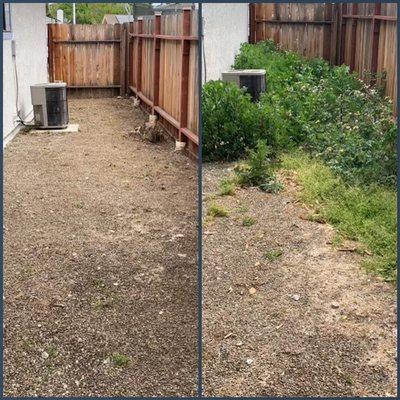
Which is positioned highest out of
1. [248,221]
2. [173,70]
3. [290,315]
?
[173,70]

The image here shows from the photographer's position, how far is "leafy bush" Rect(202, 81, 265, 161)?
5426 millimetres

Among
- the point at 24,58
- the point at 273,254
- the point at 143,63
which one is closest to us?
the point at 273,254

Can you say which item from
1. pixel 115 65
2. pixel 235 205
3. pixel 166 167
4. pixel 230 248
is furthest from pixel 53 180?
pixel 115 65

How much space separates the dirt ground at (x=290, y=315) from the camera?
2521 mm

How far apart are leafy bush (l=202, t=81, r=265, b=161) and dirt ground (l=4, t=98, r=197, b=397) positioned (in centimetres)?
35

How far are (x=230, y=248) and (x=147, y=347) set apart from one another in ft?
4.35

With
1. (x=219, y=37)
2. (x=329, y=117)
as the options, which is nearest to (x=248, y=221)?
(x=329, y=117)

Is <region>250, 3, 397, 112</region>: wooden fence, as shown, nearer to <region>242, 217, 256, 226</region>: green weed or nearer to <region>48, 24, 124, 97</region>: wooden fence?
<region>48, 24, 124, 97</region>: wooden fence

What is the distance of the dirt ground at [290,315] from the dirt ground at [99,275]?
161 millimetres

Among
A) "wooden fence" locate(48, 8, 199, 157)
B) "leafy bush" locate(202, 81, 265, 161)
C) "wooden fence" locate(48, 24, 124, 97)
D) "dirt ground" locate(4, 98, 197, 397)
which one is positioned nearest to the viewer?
"dirt ground" locate(4, 98, 197, 397)

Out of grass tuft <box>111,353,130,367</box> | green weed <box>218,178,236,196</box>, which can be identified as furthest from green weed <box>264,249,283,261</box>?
grass tuft <box>111,353,130,367</box>

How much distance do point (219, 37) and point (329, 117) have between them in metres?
1.75

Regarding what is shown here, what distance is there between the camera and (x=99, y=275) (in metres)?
3.32

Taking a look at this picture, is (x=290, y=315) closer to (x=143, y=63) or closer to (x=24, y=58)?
(x=24, y=58)
